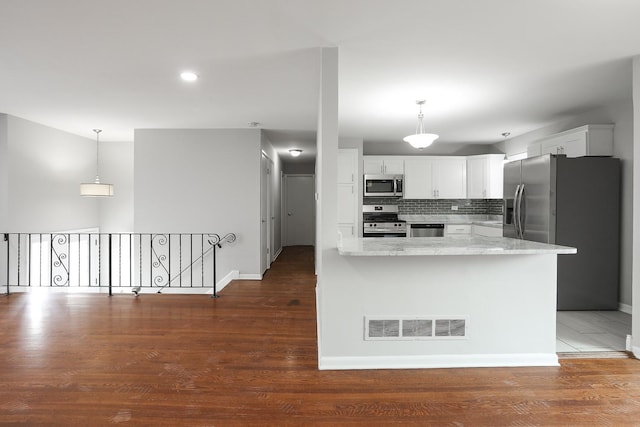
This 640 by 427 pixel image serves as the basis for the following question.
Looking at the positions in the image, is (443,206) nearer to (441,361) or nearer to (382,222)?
(382,222)

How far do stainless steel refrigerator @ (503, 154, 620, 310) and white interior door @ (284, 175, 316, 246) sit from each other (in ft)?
22.8

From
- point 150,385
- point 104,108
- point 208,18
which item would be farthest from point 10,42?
point 150,385

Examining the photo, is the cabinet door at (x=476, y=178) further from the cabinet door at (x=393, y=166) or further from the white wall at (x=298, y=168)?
the white wall at (x=298, y=168)

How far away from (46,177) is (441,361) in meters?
6.28

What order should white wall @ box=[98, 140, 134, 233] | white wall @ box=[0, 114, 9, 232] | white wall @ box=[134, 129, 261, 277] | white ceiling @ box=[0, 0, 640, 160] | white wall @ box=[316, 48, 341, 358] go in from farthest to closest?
white wall @ box=[98, 140, 134, 233], white wall @ box=[134, 129, 261, 277], white wall @ box=[0, 114, 9, 232], white wall @ box=[316, 48, 341, 358], white ceiling @ box=[0, 0, 640, 160]

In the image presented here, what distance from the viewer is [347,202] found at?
22.1 ft

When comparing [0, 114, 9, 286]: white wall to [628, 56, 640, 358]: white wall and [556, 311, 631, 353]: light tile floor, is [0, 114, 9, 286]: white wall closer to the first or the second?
[556, 311, 631, 353]: light tile floor

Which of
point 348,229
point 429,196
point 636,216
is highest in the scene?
point 429,196

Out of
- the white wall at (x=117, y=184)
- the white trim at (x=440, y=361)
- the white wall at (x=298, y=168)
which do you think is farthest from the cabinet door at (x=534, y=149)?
the white wall at (x=117, y=184)

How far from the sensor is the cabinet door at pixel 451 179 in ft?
23.1

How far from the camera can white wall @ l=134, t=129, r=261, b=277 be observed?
595 centimetres

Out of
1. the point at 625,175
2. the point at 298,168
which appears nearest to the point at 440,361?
the point at 625,175

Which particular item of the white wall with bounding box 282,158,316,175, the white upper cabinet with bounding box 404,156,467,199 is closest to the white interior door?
the white wall with bounding box 282,158,316,175

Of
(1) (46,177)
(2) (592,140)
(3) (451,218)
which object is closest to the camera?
(2) (592,140)
